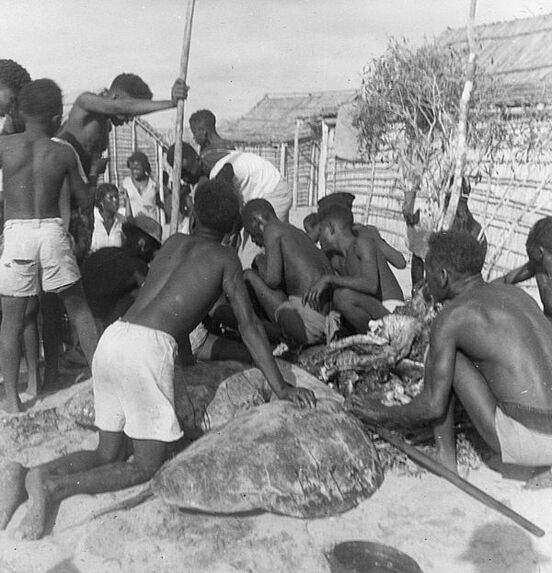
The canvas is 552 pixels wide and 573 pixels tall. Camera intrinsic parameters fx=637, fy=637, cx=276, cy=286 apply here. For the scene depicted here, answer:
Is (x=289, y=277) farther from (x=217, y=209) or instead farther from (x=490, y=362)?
(x=490, y=362)

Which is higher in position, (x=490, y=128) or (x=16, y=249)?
(x=490, y=128)

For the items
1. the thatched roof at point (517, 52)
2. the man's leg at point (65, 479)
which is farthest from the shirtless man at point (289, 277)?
the thatched roof at point (517, 52)

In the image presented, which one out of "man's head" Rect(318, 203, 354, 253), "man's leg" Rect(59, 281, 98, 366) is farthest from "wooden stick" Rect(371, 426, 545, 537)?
"man's head" Rect(318, 203, 354, 253)

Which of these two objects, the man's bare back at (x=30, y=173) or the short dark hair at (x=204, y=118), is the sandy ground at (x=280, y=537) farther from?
the short dark hair at (x=204, y=118)

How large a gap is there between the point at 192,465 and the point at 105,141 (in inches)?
108

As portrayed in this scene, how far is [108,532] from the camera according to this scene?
2.60 m

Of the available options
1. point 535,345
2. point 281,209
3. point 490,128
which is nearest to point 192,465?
point 535,345

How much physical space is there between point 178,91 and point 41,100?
804 millimetres

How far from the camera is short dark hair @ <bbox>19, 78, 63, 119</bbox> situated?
145 inches

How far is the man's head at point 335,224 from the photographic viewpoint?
495 cm

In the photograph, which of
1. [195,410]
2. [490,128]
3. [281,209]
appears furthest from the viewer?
[490,128]

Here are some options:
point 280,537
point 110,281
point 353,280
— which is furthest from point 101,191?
point 280,537

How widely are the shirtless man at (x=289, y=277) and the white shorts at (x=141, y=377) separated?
1.82 metres

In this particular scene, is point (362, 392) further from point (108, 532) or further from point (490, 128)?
point (490, 128)
